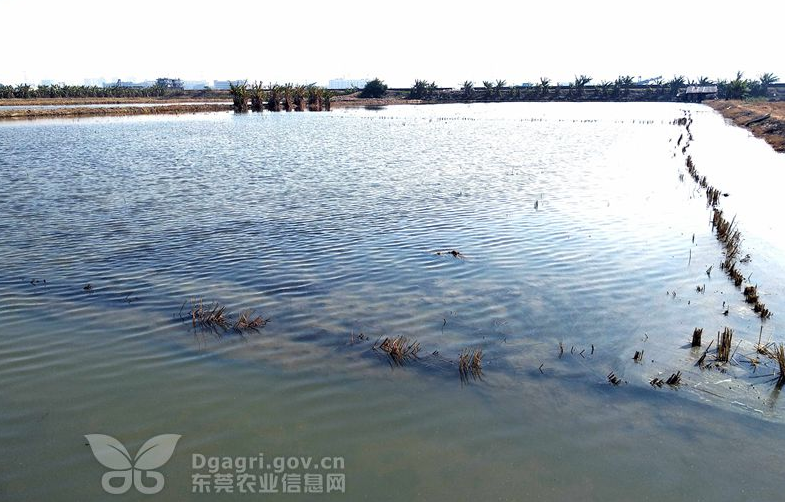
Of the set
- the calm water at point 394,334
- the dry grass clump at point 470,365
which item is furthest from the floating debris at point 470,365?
the calm water at point 394,334

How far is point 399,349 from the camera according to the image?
8.60 metres

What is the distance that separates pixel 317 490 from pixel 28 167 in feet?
91.4

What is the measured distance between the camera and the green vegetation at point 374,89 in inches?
5359

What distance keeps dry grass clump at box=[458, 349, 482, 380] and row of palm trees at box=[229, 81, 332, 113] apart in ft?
262

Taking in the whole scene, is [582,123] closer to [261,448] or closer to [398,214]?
[398,214]

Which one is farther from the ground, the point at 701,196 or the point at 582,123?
the point at 582,123

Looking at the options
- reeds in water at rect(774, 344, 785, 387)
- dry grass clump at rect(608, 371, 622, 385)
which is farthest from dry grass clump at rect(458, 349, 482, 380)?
reeds in water at rect(774, 344, 785, 387)

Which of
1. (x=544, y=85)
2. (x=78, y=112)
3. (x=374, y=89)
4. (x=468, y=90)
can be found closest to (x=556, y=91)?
(x=544, y=85)

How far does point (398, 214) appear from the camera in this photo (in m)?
18.0

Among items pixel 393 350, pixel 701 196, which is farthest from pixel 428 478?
pixel 701 196

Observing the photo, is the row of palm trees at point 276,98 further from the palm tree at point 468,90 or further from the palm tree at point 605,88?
the palm tree at point 605,88

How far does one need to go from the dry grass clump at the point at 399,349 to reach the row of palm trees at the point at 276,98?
78.9m

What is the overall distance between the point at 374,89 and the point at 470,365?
446 ft

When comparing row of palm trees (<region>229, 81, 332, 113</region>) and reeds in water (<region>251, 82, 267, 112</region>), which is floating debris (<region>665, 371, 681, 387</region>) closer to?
row of palm trees (<region>229, 81, 332, 113</region>)
